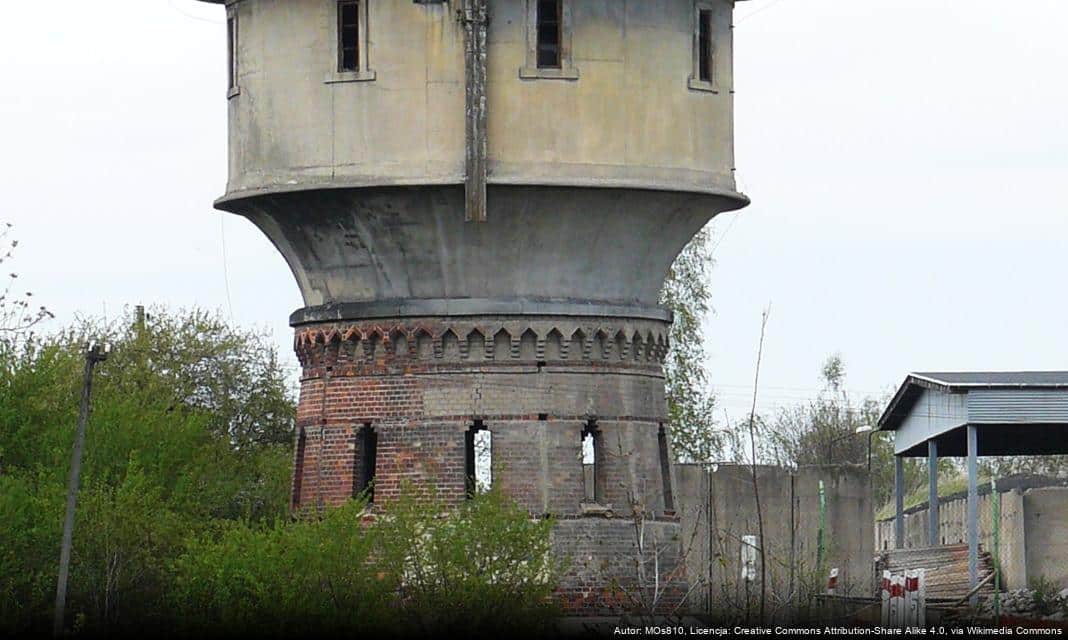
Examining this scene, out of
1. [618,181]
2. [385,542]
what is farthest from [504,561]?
[618,181]

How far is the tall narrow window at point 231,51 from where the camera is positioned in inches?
1177

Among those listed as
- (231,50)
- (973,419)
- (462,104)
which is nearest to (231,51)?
(231,50)

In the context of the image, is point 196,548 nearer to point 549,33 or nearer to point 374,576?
point 374,576

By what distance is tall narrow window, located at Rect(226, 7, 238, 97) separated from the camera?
29906mm

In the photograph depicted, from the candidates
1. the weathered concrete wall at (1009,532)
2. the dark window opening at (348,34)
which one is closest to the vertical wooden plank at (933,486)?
the weathered concrete wall at (1009,532)

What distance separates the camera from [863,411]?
234 feet

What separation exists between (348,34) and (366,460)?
15.7 ft

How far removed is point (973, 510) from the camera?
32.9 metres

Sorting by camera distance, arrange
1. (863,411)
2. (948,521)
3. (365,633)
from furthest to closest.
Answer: (863,411)
(948,521)
(365,633)

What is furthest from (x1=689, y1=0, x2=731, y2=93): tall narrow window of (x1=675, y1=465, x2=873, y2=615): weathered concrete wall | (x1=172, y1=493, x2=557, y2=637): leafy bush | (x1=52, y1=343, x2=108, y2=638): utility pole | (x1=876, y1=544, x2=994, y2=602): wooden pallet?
(x1=675, y1=465, x2=873, y2=615): weathered concrete wall

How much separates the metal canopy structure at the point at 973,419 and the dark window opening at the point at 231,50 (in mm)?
10337

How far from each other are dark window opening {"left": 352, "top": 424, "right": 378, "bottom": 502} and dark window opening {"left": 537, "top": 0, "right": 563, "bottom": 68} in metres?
4.57

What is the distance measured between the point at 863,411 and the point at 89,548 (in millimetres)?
45016

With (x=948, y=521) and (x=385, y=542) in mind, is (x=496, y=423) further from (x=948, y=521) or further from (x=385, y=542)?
(x=948, y=521)
